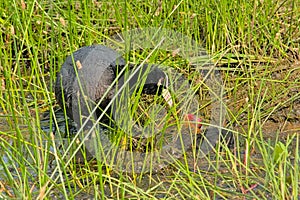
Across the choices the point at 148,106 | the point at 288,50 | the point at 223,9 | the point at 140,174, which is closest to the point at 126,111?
the point at 140,174

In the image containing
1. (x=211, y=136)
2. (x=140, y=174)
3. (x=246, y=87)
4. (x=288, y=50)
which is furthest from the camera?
(x=288, y=50)

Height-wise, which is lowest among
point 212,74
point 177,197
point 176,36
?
point 177,197

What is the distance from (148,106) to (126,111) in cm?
39

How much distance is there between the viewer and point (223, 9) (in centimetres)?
262

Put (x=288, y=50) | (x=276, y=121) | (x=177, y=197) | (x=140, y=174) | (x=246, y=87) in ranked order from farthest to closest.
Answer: (x=288, y=50) < (x=246, y=87) < (x=276, y=121) < (x=140, y=174) < (x=177, y=197)

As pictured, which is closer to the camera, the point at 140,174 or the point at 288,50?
the point at 140,174

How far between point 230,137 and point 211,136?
0.08 m

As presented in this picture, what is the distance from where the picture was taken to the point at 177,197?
183 centimetres

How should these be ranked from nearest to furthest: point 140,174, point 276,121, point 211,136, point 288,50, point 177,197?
point 177,197 → point 140,174 → point 211,136 → point 276,121 → point 288,50

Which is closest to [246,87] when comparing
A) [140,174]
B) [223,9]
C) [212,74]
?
[212,74]

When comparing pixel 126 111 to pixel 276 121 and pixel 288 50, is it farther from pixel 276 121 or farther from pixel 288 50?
pixel 288 50

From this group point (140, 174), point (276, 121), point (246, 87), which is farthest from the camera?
point (246, 87)

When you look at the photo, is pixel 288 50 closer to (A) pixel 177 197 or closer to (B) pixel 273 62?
(B) pixel 273 62

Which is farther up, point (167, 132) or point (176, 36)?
point (176, 36)
